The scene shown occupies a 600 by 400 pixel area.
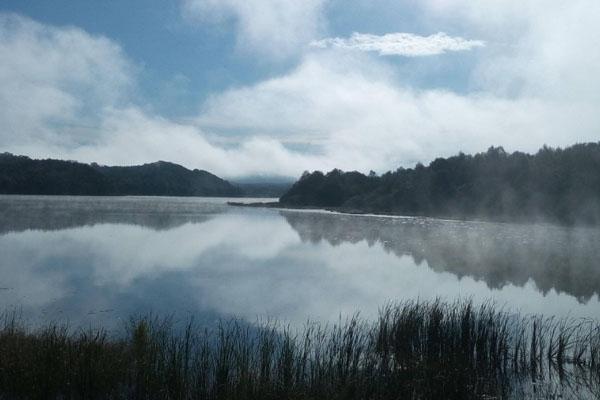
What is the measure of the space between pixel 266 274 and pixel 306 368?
36.2 feet

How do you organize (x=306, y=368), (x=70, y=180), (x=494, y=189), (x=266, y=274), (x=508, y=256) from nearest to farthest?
1. (x=306, y=368)
2. (x=266, y=274)
3. (x=508, y=256)
4. (x=494, y=189)
5. (x=70, y=180)

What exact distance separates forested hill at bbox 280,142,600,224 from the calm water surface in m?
25.3

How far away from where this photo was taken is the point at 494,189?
67.5m

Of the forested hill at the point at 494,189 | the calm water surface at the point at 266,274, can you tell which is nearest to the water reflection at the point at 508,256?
the calm water surface at the point at 266,274

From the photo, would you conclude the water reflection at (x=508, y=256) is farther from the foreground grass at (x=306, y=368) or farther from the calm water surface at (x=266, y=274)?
the foreground grass at (x=306, y=368)

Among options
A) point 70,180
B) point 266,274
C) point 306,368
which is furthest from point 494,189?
point 70,180

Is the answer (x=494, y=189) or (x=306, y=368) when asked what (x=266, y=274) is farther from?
(x=494, y=189)

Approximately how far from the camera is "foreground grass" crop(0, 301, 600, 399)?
20.5 ft

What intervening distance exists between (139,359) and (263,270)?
12.6m

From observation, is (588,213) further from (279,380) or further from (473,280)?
(279,380)

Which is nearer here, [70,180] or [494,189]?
[494,189]

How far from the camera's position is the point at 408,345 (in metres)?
8.55

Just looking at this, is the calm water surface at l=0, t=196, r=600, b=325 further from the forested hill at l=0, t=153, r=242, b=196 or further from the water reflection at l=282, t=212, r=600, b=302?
the forested hill at l=0, t=153, r=242, b=196

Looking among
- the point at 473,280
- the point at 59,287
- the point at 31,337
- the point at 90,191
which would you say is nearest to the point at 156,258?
the point at 59,287
